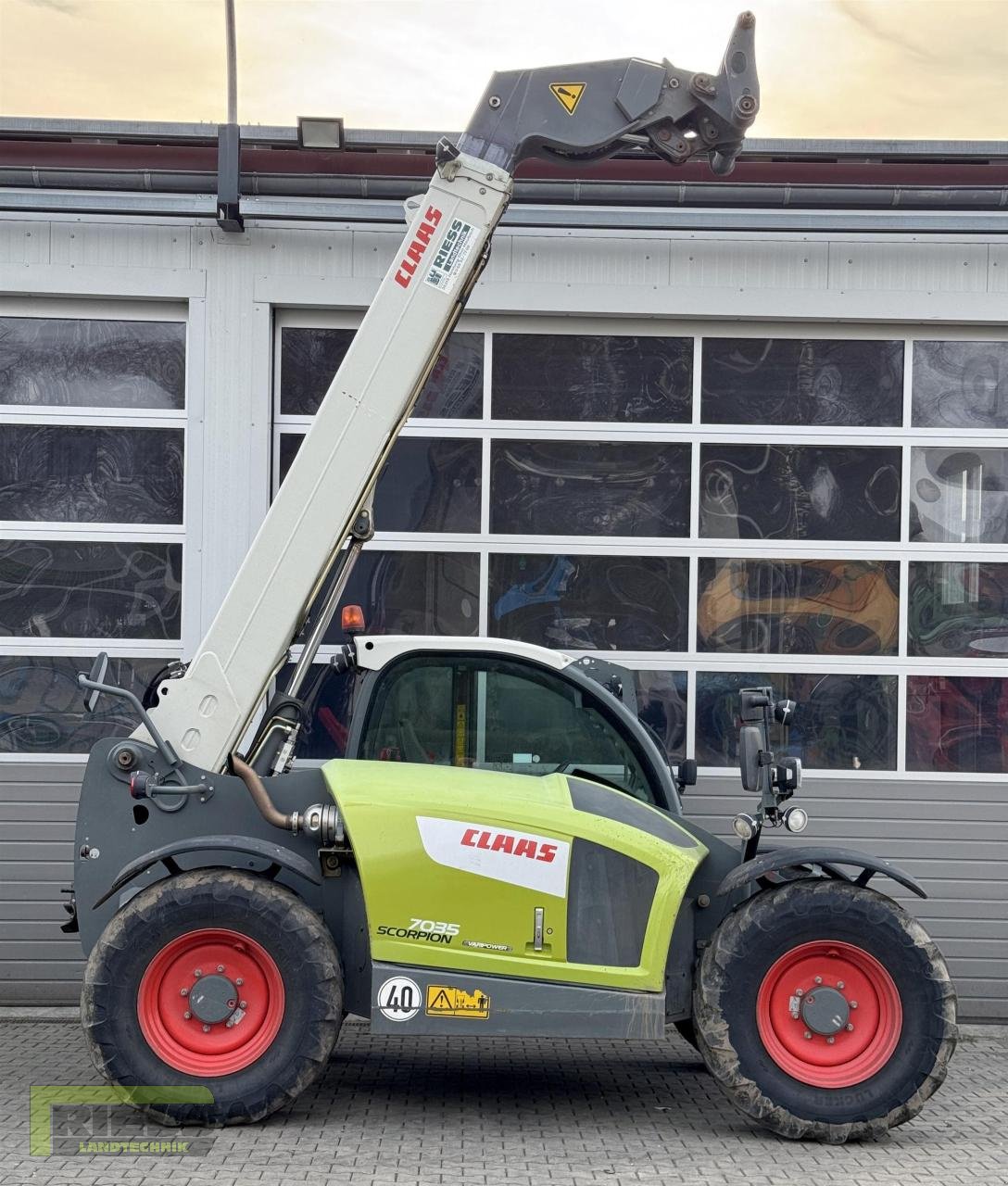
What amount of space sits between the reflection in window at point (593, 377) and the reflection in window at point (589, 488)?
0.21 metres

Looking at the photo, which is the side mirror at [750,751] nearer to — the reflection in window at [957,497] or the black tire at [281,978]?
the black tire at [281,978]

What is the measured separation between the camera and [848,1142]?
636 centimetres

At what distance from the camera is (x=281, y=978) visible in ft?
20.5

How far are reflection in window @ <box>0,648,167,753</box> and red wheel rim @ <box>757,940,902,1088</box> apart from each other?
4.63 m

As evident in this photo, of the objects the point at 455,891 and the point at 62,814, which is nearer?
the point at 455,891

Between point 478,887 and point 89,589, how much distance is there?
13.9 feet

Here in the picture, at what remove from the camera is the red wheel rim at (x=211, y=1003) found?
6258 millimetres

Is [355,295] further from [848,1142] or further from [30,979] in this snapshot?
[848,1142]

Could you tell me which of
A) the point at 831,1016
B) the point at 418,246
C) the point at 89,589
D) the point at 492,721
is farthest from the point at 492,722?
the point at 89,589

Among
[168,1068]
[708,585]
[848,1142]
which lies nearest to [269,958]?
[168,1068]

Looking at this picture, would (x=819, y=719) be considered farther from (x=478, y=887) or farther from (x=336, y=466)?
(x=336, y=466)

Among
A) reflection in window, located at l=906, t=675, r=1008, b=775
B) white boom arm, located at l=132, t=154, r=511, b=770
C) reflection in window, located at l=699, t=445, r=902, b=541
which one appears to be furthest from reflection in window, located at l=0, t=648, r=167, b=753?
reflection in window, located at l=906, t=675, r=1008, b=775

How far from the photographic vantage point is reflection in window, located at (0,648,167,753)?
9312 millimetres

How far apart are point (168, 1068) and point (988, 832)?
212 inches
